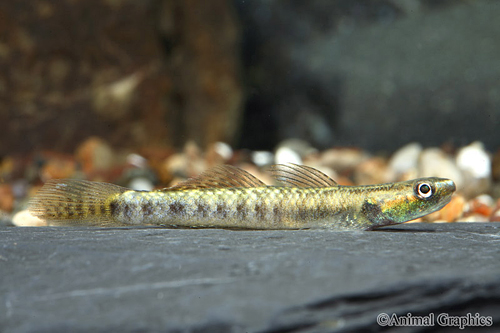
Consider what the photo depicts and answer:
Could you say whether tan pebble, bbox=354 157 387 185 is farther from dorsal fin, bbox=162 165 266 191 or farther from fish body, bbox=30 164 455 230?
dorsal fin, bbox=162 165 266 191

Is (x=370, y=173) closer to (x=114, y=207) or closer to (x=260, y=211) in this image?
(x=260, y=211)

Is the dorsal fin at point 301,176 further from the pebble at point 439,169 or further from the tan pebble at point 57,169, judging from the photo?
A: the tan pebble at point 57,169

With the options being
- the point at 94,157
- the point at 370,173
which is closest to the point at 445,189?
the point at 370,173

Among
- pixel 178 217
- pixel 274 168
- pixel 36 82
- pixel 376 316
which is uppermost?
pixel 36 82

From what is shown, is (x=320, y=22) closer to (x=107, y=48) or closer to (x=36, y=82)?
(x=107, y=48)

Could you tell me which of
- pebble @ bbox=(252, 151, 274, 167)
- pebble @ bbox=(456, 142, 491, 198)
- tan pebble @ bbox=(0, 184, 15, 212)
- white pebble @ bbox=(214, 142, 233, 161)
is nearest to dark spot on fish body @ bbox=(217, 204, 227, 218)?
pebble @ bbox=(252, 151, 274, 167)

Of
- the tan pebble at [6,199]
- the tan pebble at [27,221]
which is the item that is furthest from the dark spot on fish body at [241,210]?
the tan pebble at [6,199]

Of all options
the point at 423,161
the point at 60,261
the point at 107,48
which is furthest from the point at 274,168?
the point at 107,48

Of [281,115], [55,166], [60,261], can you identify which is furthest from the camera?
[281,115]
